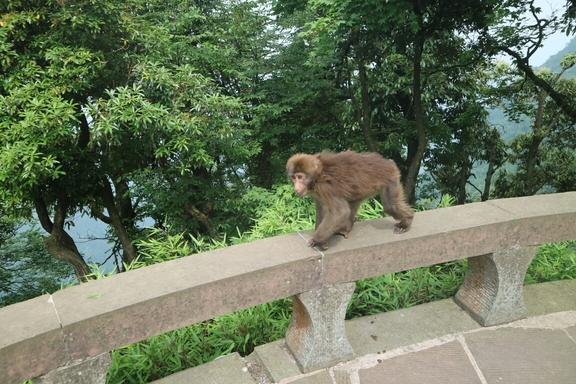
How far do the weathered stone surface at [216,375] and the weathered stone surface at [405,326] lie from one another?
68cm

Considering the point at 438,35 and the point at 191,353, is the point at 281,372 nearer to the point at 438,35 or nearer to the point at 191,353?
the point at 191,353

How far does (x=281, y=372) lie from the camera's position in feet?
8.62

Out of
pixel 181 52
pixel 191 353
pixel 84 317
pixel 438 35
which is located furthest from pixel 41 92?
pixel 438 35

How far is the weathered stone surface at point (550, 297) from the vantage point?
10.4 feet

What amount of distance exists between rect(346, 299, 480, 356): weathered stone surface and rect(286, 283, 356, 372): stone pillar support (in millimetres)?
189

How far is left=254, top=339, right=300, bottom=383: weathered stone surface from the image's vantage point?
2621mm

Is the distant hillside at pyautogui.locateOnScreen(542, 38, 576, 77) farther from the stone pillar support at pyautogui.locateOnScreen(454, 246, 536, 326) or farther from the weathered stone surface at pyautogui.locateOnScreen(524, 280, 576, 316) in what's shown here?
the stone pillar support at pyautogui.locateOnScreen(454, 246, 536, 326)

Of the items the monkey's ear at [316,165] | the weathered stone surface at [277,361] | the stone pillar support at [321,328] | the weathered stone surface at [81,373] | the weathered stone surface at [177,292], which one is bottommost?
the weathered stone surface at [277,361]

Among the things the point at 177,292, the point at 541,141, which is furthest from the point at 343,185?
the point at 541,141

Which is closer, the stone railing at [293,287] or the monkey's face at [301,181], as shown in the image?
the stone railing at [293,287]

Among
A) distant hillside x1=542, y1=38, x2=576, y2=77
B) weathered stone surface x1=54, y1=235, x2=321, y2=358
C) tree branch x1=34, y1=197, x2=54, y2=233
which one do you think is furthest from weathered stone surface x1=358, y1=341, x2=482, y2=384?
distant hillside x1=542, y1=38, x2=576, y2=77

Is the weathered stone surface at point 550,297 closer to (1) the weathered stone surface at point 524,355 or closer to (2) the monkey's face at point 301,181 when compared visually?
(1) the weathered stone surface at point 524,355

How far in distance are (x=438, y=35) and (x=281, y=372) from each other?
8.51 m

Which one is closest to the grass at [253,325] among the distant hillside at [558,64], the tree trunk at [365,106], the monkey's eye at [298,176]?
the monkey's eye at [298,176]
